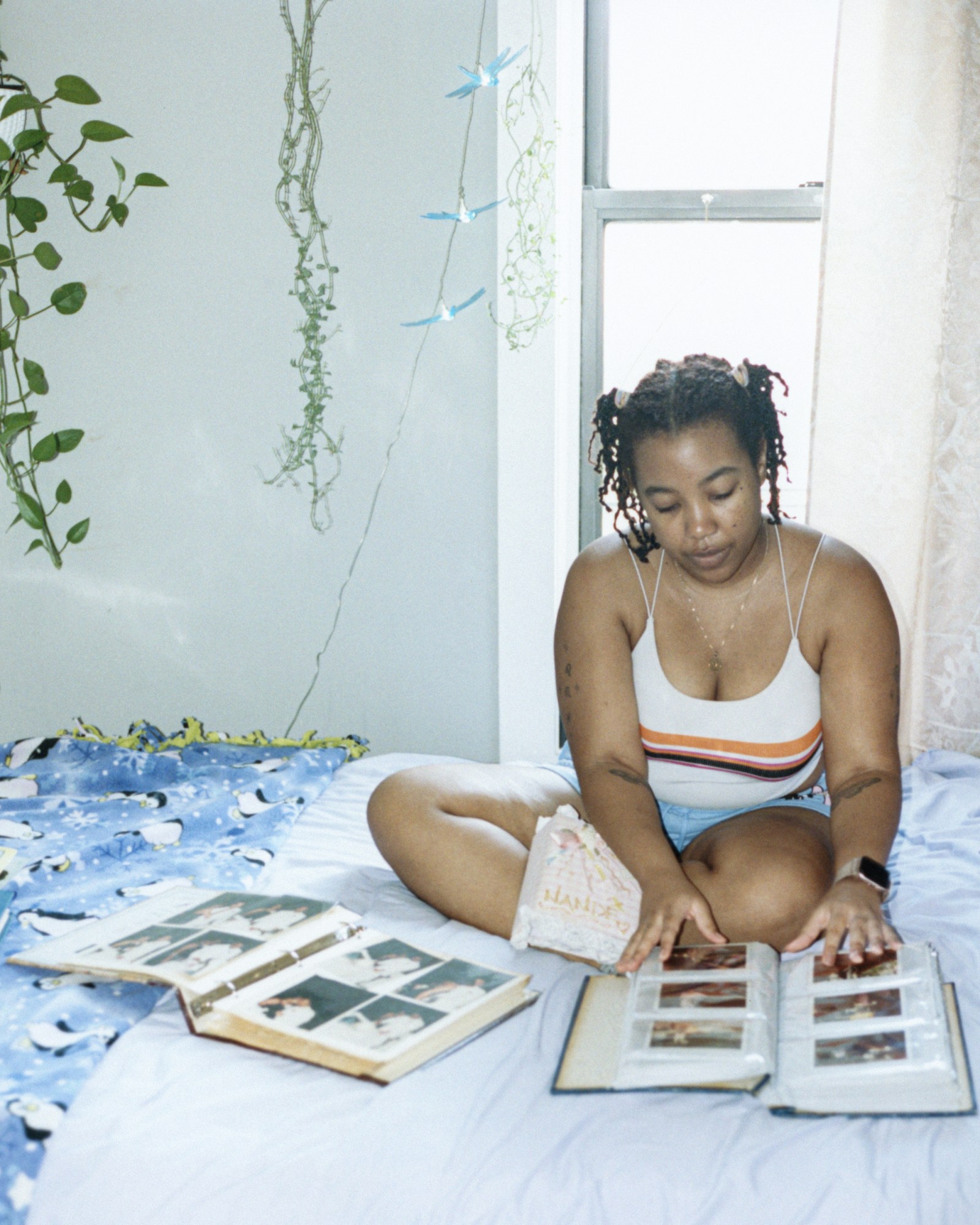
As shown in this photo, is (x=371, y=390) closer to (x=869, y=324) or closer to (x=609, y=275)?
(x=609, y=275)

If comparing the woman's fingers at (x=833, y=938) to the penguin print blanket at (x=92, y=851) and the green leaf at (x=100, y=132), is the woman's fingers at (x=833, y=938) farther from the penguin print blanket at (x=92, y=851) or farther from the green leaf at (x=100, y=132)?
the green leaf at (x=100, y=132)

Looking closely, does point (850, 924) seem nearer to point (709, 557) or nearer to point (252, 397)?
point (709, 557)

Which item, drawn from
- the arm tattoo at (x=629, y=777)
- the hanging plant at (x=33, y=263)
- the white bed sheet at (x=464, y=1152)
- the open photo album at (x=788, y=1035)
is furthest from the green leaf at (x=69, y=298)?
the open photo album at (x=788, y=1035)

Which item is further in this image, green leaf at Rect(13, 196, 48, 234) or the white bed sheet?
green leaf at Rect(13, 196, 48, 234)

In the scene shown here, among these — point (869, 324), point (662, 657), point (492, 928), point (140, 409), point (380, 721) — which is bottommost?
point (380, 721)

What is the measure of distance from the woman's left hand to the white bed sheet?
97 millimetres

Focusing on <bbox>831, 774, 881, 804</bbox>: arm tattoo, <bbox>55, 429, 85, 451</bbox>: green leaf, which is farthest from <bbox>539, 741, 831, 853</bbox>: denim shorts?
<bbox>55, 429, 85, 451</bbox>: green leaf

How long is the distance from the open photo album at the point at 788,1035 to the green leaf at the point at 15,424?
1535 mm

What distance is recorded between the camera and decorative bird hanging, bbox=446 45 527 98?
1935 mm

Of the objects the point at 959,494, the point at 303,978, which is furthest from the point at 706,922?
the point at 959,494

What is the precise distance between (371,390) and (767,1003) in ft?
5.01

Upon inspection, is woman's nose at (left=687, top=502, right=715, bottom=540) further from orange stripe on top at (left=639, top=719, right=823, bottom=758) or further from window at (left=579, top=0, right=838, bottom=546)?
window at (left=579, top=0, right=838, bottom=546)

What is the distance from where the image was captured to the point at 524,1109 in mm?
888

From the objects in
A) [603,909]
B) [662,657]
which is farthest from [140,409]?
[603,909]
